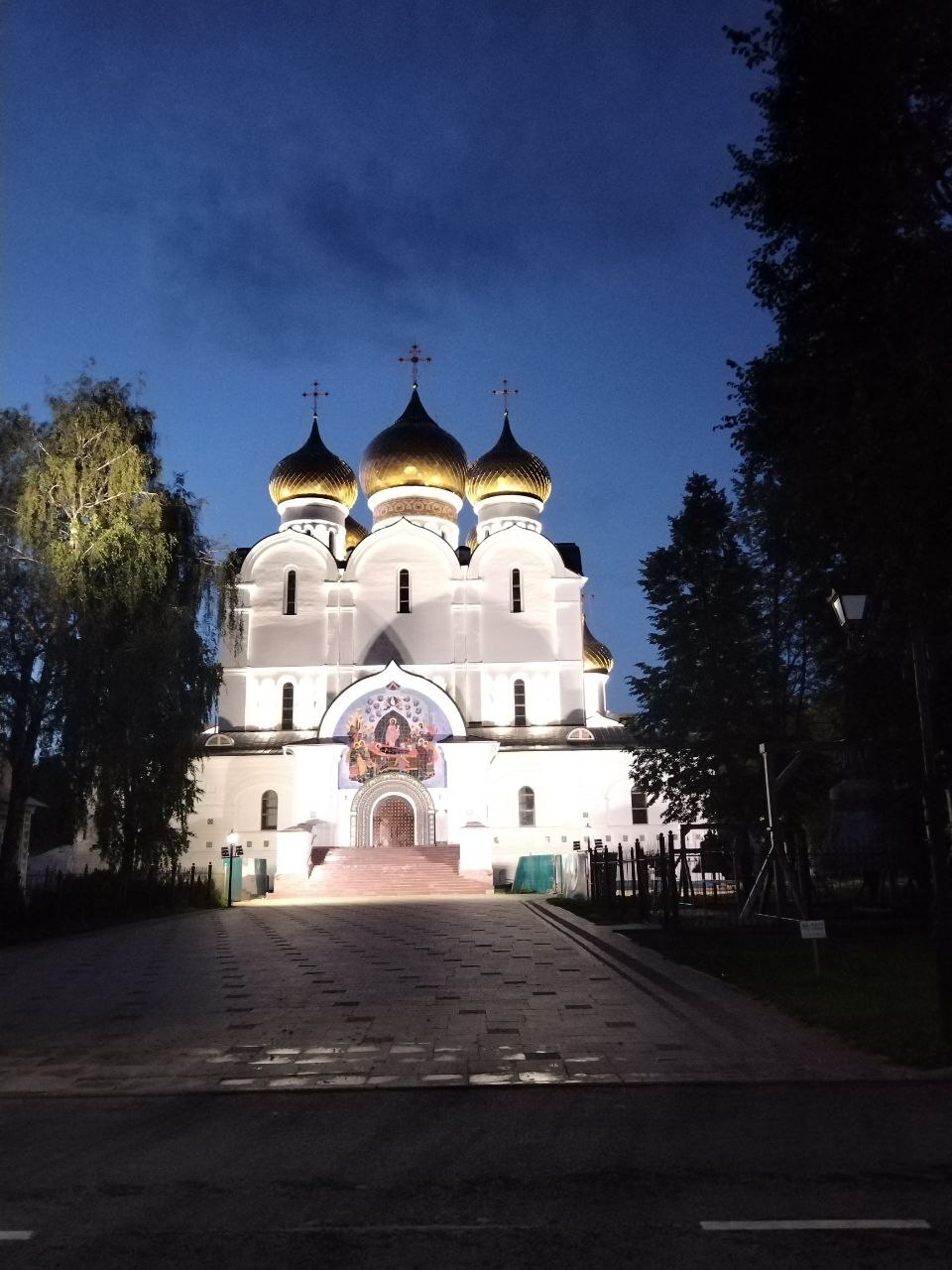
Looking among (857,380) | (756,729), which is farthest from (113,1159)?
(756,729)

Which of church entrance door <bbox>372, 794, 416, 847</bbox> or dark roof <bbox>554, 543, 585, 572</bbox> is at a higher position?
dark roof <bbox>554, 543, 585, 572</bbox>

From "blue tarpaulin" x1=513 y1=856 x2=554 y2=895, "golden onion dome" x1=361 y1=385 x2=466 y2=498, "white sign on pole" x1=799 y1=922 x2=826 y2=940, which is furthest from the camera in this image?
"golden onion dome" x1=361 y1=385 x2=466 y2=498

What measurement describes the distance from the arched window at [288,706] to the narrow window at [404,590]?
5235mm

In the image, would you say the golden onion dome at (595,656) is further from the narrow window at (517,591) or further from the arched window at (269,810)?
the arched window at (269,810)

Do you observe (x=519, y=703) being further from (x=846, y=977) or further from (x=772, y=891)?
(x=846, y=977)

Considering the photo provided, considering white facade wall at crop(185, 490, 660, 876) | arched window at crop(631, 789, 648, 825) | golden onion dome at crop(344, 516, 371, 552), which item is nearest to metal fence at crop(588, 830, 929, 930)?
white facade wall at crop(185, 490, 660, 876)

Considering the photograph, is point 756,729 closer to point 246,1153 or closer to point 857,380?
point 857,380

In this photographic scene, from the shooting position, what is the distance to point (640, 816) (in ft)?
134

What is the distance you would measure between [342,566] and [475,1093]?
38795mm

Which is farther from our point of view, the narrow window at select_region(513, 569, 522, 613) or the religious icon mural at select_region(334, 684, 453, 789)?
the narrow window at select_region(513, 569, 522, 613)

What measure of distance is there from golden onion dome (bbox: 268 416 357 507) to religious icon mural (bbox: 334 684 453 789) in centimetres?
1164

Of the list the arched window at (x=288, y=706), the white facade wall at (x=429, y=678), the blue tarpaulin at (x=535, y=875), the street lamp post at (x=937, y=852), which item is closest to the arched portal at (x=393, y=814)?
the white facade wall at (x=429, y=678)

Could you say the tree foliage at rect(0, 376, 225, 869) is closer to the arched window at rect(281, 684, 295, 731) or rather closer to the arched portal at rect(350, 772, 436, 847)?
the arched portal at rect(350, 772, 436, 847)

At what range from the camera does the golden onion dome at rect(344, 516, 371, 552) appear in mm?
49562
